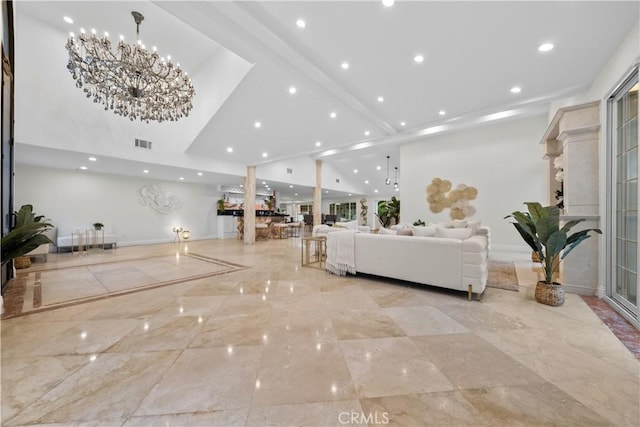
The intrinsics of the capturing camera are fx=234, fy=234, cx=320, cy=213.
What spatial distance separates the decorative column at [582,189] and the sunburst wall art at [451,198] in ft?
13.1

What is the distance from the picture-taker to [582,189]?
3.27 metres

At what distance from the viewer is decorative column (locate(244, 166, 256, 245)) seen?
8.83 metres

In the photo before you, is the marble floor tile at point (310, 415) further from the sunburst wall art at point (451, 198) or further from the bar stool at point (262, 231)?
the bar stool at point (262, 231)

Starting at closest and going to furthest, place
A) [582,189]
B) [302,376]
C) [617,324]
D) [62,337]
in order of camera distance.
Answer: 1. [302,376]
2. [62,337]
3. [617,324]
4. [582,189]

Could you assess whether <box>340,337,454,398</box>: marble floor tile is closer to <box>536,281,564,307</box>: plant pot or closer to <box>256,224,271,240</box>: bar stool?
<box>536,281,564,307</box>: plant pot

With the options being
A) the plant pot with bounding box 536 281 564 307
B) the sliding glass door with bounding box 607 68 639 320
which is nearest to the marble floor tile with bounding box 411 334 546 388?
the plant pot with bounding box 536 281 564 307

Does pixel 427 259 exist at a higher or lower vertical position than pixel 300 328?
higher

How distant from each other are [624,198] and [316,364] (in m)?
4.04

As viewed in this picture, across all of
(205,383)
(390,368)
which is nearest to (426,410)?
(390,368)

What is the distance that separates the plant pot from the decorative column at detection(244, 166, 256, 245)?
788 centimetres

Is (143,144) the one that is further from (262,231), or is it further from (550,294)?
(550,294)

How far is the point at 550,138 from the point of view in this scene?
15.1ft

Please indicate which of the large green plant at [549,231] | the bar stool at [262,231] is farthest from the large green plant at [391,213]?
the large green plant at [549,231]

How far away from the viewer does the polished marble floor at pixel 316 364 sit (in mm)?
1310
